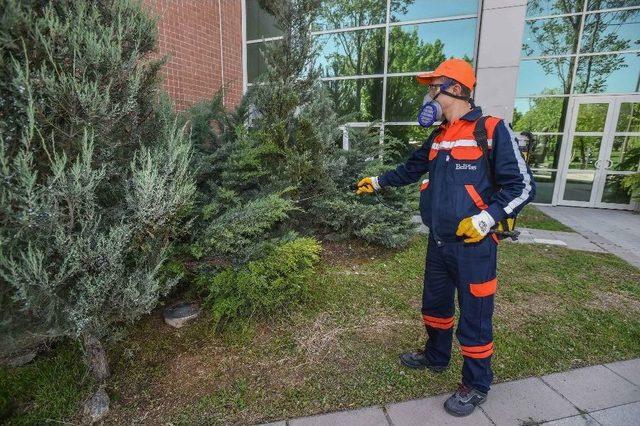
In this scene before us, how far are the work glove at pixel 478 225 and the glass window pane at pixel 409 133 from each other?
6.85 meters

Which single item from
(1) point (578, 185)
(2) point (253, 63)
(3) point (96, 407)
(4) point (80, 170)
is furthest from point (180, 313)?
(1) point (578, 185)

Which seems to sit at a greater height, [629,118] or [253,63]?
[253,63]

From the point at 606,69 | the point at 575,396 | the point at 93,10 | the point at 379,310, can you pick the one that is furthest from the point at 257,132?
the point at 606,69

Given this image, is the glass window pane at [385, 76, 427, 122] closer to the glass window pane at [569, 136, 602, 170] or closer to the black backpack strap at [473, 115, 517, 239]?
the glass window pane at [569, 136, 602, 170]

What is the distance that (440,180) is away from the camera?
219cm

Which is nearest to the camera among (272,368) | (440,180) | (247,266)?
(440,180)

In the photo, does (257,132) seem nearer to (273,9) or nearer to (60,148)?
(273,9)

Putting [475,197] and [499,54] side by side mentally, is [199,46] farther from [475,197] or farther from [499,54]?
[475,197]

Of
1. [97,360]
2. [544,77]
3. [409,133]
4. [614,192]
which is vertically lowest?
[97,360]

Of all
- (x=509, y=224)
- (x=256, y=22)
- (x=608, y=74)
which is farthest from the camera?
(x=256, y=22)

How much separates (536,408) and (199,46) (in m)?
8.36

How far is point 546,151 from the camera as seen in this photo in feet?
29.0

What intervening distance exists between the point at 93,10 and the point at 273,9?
2370mm

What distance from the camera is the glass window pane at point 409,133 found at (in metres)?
8.48
